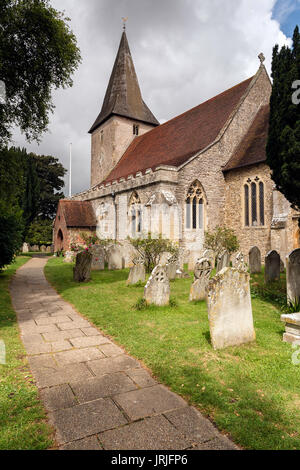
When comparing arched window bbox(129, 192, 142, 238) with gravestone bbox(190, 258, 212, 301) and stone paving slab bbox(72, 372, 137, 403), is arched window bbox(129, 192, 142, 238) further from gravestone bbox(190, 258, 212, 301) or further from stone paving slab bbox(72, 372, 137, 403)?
stone paving slab bbox(72, 372, 137, 403)

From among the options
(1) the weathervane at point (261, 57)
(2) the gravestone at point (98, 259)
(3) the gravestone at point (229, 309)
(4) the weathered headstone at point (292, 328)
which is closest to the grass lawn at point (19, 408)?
(3) the gravestone at point (229, 309)

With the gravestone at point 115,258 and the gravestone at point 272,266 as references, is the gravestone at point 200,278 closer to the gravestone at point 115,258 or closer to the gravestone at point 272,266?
the gravestone at point 272,266

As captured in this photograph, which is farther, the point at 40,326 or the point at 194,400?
the point at 40,326

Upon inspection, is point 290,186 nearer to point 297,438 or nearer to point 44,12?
point 297,438

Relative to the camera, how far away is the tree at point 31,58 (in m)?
6.96

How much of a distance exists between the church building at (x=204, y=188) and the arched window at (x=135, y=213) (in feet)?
0.20

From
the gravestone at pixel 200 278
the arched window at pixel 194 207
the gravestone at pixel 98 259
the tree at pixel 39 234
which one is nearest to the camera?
the gravestone at pixel 200 278

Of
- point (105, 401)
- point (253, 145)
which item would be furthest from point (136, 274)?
point (253, 145)

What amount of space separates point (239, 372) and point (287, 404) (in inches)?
24.4

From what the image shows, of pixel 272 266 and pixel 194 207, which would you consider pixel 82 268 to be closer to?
pixel 272 266

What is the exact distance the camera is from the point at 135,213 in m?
16.6

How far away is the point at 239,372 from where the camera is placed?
119 inches

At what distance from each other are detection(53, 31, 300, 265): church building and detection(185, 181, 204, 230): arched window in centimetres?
5

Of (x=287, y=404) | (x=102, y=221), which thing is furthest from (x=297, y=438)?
(x=102, y=221)
